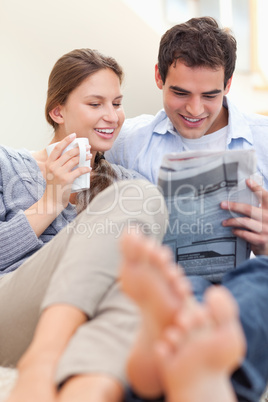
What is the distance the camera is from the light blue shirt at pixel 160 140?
1399 millimetres

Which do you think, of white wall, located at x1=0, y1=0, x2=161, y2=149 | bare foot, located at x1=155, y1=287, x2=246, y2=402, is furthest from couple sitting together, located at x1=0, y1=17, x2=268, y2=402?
white wall, located at x1=0, y1=0, x2=161, y2=149

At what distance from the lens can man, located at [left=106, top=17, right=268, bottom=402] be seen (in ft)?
4.26

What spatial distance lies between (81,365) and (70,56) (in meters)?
1.12

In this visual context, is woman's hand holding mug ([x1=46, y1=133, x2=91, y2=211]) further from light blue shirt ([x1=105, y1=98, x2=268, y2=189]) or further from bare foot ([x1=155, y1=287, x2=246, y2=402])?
bare foot ([x1=155, y1=287, x2=246, y2=402])

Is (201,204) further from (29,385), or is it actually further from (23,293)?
(29,385)

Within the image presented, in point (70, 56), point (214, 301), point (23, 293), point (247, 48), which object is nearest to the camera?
point (214, 301)

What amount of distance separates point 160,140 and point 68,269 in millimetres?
908

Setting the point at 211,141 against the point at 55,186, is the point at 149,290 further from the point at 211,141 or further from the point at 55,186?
the point at 211,141

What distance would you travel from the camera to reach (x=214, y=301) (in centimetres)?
42

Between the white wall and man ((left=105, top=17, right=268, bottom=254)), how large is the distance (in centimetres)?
95

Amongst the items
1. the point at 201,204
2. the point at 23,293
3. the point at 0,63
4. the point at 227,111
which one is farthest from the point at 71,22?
the point at 23,293

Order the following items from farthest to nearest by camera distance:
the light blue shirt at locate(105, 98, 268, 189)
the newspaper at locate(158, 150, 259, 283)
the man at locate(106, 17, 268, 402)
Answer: the light blue shirt at locate(105, 98, 268, 189) < the man at locate(106, 17, 268, 402) < the newspaper at locate(158, 150, 259, 283)

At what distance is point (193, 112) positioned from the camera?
1.31m

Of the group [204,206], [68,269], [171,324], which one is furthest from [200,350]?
[204,206]
